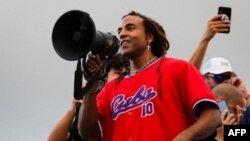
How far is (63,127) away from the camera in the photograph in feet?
13.8

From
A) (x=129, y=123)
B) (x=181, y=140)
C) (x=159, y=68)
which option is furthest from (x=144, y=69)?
(x=181, y=140)

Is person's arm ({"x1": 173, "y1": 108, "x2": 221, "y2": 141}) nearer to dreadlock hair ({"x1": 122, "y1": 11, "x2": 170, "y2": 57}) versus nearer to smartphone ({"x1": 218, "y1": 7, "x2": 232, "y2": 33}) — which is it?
dreadlock hair ({"x1": 122, "y1": 11, "x2": 170, "y2": 57})

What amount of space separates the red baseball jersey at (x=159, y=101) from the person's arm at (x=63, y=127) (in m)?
0.39

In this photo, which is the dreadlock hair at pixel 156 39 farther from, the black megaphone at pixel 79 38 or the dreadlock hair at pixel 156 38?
the black megaphone at pixel 79 38

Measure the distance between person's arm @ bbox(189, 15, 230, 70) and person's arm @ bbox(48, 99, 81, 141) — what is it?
1102mm

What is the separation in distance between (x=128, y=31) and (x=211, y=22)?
82 centimetres

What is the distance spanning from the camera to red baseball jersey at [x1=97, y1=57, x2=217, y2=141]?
11.9ft

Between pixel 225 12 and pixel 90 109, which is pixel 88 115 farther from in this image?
pixel 225 12

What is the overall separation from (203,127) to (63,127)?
1198 millimetres

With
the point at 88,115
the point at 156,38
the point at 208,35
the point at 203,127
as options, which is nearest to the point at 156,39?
the point at 156,38

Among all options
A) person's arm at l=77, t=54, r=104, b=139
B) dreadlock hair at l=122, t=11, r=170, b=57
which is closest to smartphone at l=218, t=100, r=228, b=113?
dreadlock hair at l=122, t=11, r=170, b=57

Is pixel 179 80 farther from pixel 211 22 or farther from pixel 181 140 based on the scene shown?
pixel 211 22

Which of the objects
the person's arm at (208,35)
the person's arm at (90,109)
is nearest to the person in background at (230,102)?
the person's arm at (208,35)

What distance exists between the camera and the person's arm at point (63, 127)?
13.7 feet
